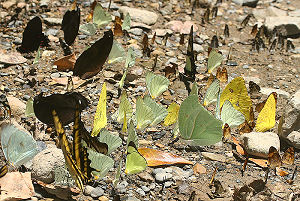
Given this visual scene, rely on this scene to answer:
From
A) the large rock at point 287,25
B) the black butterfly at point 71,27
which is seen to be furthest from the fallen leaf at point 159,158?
the large rock at point 287,25

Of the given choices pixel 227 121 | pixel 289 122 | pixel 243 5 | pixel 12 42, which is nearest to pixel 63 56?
pixel 12 42

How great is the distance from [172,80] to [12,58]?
1.44 meters

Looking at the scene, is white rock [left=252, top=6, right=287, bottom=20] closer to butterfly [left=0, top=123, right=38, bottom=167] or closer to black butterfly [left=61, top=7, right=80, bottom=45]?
black butterfly [left=61, top=7, right=80, bottom=45]

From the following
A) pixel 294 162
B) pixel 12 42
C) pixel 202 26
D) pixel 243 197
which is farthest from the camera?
pixel 202 26

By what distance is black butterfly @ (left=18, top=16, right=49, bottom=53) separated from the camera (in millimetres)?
3859

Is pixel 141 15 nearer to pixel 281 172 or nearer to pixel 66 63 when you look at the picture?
pixel 66 63

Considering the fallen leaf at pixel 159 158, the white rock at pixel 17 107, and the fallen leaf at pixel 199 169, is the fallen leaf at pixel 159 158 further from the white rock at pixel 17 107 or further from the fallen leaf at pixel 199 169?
the white rock at pixel 17 107

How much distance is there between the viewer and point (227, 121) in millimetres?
3270

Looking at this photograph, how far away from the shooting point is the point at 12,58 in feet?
12.8

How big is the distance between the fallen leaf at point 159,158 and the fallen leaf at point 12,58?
61.5 inches

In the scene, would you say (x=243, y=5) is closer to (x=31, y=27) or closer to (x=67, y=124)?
(x=31, y=27)

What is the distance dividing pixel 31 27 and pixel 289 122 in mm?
2310

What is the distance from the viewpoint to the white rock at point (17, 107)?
3.19 m

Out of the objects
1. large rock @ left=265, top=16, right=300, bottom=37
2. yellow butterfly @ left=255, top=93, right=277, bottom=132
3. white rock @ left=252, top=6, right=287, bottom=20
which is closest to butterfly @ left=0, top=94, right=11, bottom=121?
yellow butterfly @ left=255, top=93, right=277, bottom=132
